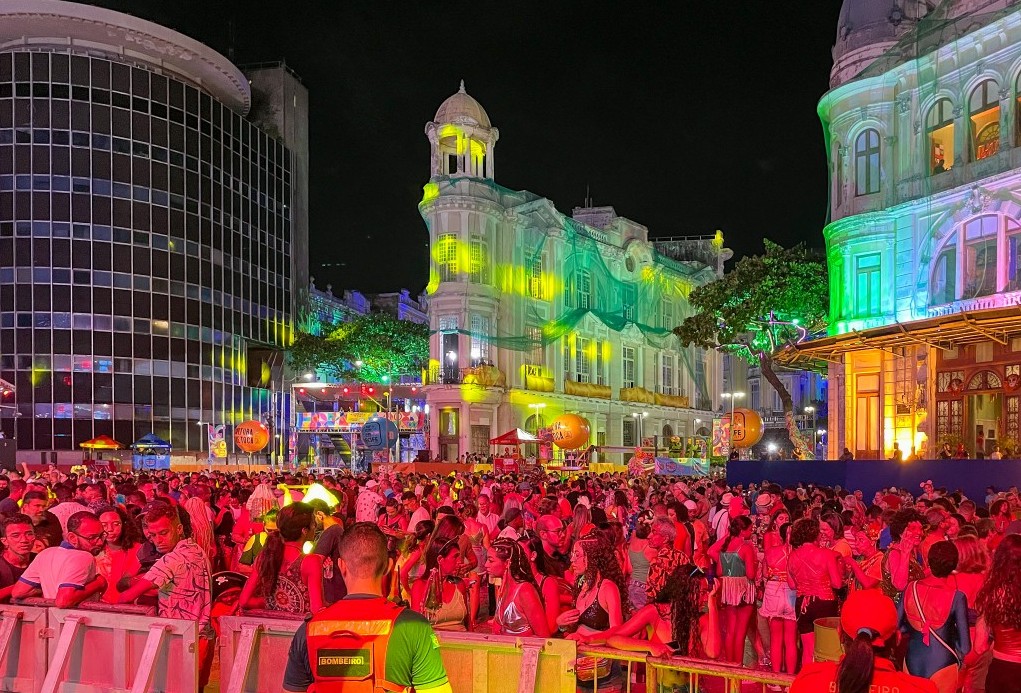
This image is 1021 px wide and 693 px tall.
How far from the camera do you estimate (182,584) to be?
7148 millimetres

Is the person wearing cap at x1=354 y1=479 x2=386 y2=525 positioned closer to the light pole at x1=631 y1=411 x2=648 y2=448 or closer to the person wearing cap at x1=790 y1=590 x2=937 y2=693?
the person wearing cap at x1=790 y1=590 x2=937 y2=693

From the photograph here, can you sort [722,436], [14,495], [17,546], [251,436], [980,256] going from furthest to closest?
[251,436]
[722,436]
[980,256]
[14,495]
[17,546]

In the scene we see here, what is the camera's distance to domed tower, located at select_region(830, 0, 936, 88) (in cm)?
3597

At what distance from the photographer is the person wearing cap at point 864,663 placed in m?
3.83

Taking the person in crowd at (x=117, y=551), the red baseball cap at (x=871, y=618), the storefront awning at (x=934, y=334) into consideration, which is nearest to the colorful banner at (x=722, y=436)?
the storefront awning at (x=934, y=334)

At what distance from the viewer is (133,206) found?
6100 cm

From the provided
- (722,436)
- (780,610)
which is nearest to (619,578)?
(780,610)

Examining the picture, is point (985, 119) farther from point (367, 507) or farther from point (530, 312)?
point (530, 312)

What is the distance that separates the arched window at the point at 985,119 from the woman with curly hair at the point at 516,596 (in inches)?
1110

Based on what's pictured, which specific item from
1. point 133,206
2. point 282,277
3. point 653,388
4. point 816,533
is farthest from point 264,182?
point 816,533

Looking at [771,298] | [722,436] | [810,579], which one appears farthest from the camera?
[771,298]

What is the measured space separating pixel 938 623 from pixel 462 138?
5130 centimetres

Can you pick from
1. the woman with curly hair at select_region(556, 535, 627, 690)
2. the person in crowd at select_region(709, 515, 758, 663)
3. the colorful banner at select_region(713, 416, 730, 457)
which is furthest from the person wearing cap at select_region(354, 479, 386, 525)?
the colorful banner at select_region(713, 416, 730, 457)

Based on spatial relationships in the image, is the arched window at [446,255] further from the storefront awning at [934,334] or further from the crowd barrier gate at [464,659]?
the crowd barrier gate at [464,659]
